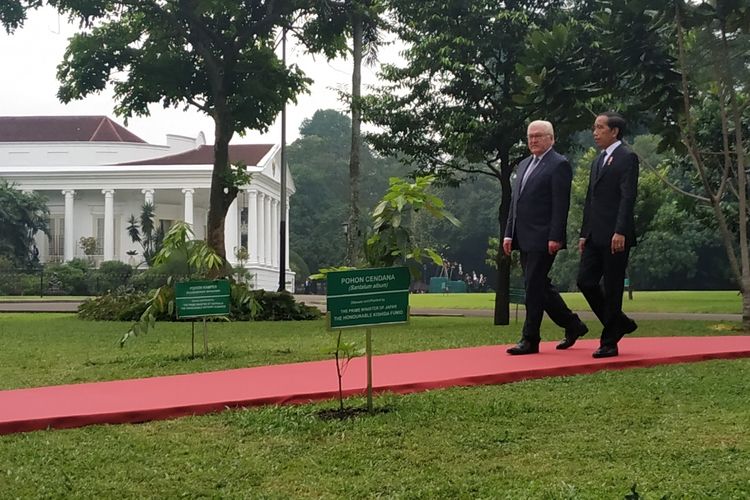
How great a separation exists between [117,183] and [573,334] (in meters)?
50.2

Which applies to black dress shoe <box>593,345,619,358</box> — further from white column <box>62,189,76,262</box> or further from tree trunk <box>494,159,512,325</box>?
white column <box>62,189,76,262</box>

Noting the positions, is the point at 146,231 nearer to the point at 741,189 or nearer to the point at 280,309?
the point at 280,309

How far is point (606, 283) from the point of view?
6.83 meters

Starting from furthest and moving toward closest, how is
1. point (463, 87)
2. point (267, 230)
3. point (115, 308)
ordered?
1. point (267, 230)
2. point (115, 308)
3. point (463, 87)

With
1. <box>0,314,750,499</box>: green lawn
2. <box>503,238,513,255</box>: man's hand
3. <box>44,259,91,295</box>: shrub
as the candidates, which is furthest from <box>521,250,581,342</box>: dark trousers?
<box>44,259,91,295</box>: shrub

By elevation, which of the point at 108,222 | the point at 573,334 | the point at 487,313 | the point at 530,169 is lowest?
the point at 487,313

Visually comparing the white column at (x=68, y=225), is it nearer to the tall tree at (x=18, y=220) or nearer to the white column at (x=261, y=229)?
the tall tree at (x=18, y=220)

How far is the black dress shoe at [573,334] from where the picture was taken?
24.5ft

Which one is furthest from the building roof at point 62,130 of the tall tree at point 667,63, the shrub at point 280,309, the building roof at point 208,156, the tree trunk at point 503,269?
the tall tree at point 667,63

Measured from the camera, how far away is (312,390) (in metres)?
5.63

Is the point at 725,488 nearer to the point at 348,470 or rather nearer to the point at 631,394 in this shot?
the point at 348,470

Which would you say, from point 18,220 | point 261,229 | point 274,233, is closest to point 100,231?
point 18,220

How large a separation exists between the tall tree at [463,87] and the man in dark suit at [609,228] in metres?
6.59

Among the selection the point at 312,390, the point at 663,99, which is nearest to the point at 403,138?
the point at 663,99
